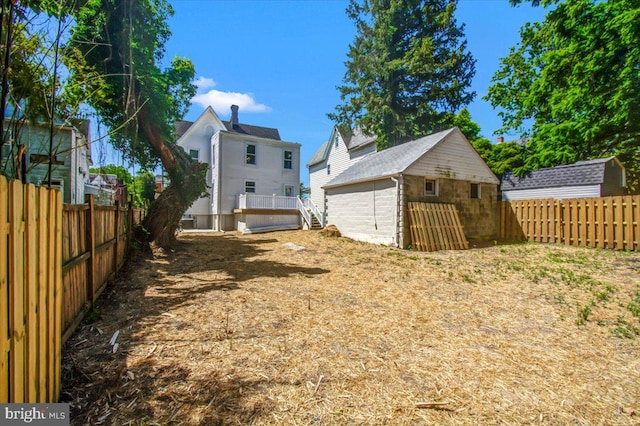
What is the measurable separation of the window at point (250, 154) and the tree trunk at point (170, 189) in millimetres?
9649

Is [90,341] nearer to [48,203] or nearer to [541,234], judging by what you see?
[48,203]

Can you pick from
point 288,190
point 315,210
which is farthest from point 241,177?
→ point 315,210

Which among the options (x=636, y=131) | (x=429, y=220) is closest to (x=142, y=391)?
(x=429, y=220)

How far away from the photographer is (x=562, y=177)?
590 inches

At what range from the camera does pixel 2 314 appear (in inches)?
59.6

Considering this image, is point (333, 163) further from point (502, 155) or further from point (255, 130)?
point (502, 155)

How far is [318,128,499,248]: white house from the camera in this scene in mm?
11195

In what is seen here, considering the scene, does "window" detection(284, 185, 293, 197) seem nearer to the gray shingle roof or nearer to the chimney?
the gray shingle roof

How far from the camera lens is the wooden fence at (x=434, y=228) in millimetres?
10828

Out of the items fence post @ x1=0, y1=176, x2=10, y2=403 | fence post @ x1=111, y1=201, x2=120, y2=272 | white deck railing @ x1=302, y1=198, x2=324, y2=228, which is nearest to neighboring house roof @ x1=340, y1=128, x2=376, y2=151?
white deck railing @ x1=302, y1=198, x2=324, y2=228

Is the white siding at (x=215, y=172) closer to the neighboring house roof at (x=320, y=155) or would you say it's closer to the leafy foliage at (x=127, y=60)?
the leafy foliage at (x=127, y=60)

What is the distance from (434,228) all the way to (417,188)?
1700 millimetres

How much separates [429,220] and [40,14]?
1128 centimetres

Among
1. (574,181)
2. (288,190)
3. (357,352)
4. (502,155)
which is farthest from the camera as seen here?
(288,190)
